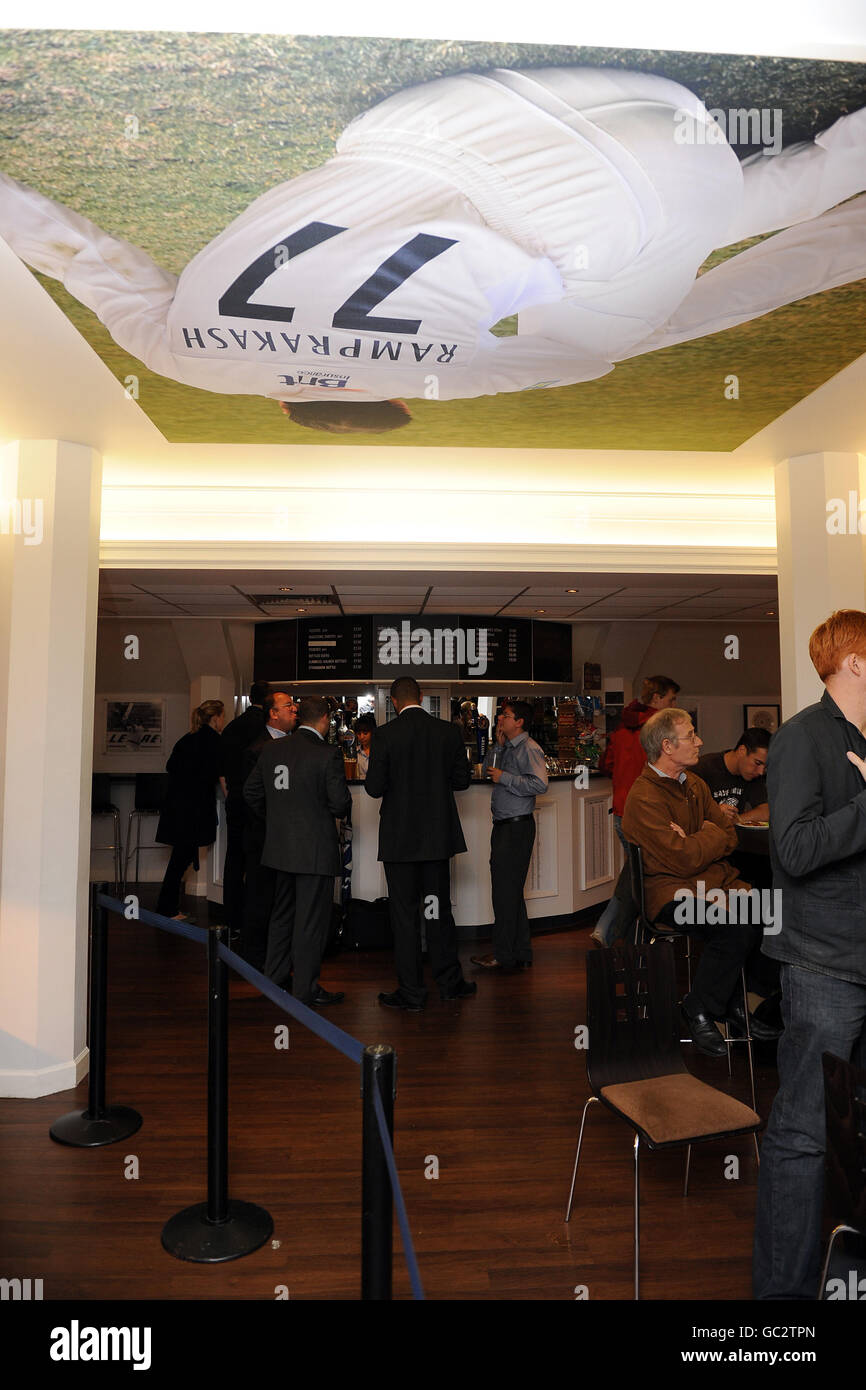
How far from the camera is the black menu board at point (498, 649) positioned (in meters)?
8.23

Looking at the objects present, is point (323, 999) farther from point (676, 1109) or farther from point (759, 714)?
point (759, 714)

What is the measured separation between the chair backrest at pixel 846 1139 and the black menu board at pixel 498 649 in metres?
6.68

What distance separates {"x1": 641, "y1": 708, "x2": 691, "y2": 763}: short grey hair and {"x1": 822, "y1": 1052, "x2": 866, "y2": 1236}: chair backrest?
2299 mm

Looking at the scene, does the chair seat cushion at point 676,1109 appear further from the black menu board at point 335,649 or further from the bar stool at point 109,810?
the bar stool at point 109,810

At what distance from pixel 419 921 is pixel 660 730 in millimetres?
1814

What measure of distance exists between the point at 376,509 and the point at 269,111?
342cm

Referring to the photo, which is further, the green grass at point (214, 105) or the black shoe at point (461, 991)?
the black shoe at point (461, 991)

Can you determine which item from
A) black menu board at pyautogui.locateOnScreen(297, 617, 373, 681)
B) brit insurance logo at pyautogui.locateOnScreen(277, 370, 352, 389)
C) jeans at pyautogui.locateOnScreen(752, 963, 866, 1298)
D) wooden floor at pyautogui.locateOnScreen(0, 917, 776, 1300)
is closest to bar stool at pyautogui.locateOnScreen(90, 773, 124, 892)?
black menu board at pyautogui.locateOnScreen(297, 617, 373, 681)

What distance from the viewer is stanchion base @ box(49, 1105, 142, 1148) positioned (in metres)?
3.30

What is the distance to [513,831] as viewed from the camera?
5.68m

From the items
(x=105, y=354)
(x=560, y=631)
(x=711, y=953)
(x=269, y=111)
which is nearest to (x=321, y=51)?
(x=269, y=111)

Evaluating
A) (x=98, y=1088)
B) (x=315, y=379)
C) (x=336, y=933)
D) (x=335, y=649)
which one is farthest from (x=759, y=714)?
(x=98, y=1088)

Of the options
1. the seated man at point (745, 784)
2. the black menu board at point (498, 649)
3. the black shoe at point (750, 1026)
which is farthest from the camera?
the black menu board at point (498, 649)

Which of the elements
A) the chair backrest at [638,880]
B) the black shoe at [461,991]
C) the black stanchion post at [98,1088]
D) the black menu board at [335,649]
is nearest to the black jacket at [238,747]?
the black shoe at [461,991]
